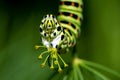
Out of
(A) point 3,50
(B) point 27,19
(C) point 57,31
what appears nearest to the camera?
(C) point 57,31

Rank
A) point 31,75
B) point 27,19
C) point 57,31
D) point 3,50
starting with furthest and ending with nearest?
1. point 27,19
2. point 3,50
3. point 31,75
4. point 57,31

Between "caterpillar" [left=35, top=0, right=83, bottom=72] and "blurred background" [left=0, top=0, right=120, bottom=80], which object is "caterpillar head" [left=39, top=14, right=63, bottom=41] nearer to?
"caterpillar" [left=35, top=0, right=83, bottom=72]

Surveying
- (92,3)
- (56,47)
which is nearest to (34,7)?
(92,3)

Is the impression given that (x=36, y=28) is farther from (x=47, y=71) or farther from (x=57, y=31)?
(x=57, y=31)

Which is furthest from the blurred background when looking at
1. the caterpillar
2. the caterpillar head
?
the caterpillar head

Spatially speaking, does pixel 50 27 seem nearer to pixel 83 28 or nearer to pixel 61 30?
pixel 61 30

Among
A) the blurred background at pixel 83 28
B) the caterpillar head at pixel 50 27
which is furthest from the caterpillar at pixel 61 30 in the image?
the blurred background at pixel 83 28
